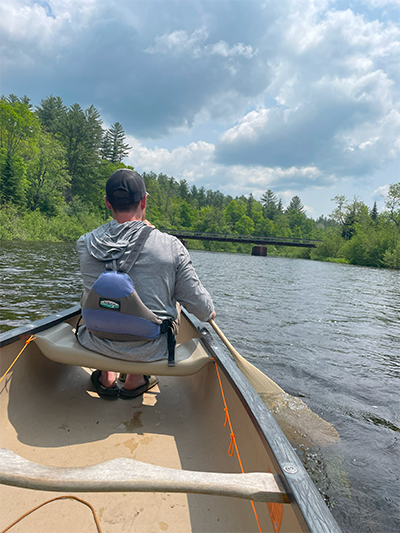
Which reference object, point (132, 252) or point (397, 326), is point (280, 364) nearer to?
A: point (132, 252)

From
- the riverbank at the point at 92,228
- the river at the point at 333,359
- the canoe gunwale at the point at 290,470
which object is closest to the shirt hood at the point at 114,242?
the canoe gunwale at the point at 290,470

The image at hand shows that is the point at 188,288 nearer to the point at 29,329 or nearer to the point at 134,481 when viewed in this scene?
the point at 29,329

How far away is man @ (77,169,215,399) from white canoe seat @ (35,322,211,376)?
1.7 inches

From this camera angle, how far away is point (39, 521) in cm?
150

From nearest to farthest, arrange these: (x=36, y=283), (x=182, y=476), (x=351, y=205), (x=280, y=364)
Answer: (x=182, y=476) → (x=280, y=364) → (x=36, y=283) → (x=351, y=205)

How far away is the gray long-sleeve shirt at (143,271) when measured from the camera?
6.85 ft

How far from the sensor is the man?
209cm

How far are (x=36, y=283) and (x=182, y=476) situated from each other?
945 centimetres

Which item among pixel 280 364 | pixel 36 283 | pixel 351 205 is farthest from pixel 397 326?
pixel 351 205

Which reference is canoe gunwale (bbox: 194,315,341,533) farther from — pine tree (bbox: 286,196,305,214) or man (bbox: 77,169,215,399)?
pine tree (bbox: 286,196,305,214)

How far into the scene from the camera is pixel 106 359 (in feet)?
6.95

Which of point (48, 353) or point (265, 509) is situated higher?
point (48, 353)

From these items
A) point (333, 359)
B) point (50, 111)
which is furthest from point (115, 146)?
point (333, 359)

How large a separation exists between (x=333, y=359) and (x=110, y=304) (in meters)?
4.82
